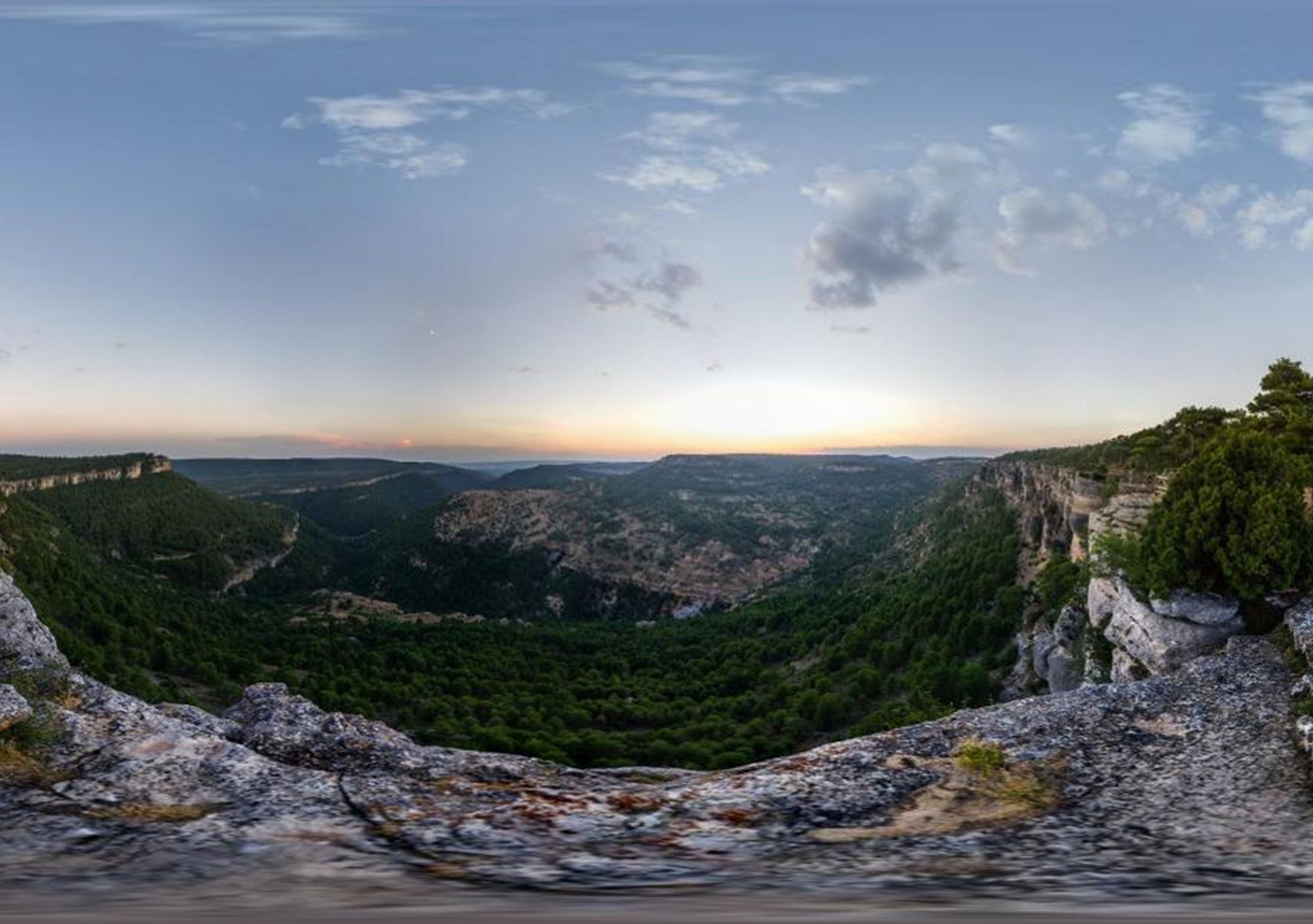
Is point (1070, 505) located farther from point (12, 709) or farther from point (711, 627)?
point (711, 627)

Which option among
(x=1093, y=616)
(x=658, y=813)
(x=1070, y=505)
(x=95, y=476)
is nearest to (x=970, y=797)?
(x=658, y=813)

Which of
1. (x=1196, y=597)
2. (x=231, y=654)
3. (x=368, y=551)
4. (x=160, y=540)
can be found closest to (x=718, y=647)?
(x=231, y=654)

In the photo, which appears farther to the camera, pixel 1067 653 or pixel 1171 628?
pixel 1067 653

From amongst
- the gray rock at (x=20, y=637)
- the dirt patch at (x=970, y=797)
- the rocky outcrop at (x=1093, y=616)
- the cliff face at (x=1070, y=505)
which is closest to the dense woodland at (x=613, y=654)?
the cliff face at (x=1070, y=505)

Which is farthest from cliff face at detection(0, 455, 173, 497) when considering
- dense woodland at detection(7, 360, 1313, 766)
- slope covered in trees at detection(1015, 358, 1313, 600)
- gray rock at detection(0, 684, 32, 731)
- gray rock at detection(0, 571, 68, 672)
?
slope covered in trees at detection(1015, 358, 1313, 600)

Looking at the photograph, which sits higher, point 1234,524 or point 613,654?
point 1234,524

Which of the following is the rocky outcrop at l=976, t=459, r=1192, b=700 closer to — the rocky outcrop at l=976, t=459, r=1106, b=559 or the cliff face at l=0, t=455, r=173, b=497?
the rocky outcrop at l=976, t=459, r=1106, b=559
